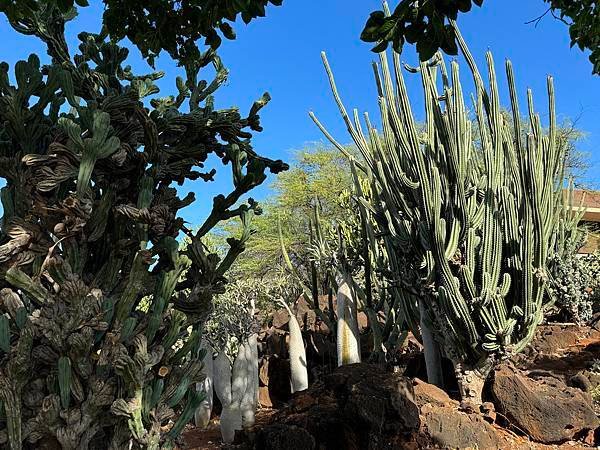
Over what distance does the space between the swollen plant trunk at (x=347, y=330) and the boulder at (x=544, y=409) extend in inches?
66.5

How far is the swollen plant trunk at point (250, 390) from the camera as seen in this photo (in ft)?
18.4

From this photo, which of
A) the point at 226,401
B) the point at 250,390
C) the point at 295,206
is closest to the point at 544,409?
the point at 250,390

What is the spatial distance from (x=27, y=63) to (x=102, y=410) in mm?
1457

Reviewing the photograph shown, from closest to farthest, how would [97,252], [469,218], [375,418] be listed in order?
[97,252]
[375,418]
[469,218]

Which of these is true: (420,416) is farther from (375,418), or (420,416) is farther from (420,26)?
(420,26)

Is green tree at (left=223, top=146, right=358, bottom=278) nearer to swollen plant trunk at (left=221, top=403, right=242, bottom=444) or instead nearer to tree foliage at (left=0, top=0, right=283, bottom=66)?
swollen plant trunk at (left=221, top=403, right=242, bottom=444)

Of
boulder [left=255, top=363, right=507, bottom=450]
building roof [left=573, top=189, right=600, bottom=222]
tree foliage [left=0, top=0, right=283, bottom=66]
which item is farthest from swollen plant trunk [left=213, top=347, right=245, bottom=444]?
building roof [left=573, top=189, right=600, bottom=222]

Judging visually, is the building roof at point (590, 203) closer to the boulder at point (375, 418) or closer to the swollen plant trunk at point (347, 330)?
the swollen plant trunk at point (347, 330)

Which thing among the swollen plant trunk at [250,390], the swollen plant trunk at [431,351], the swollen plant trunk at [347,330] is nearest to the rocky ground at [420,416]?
the swollen plant trunk at [250,390]

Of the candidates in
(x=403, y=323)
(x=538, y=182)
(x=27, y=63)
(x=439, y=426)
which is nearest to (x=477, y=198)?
(x=538, y=182)

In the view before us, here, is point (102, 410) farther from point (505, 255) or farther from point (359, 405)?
point (505, 255)

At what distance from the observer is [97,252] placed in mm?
2145

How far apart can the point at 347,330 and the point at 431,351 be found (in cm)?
97

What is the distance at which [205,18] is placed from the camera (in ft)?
7.12
